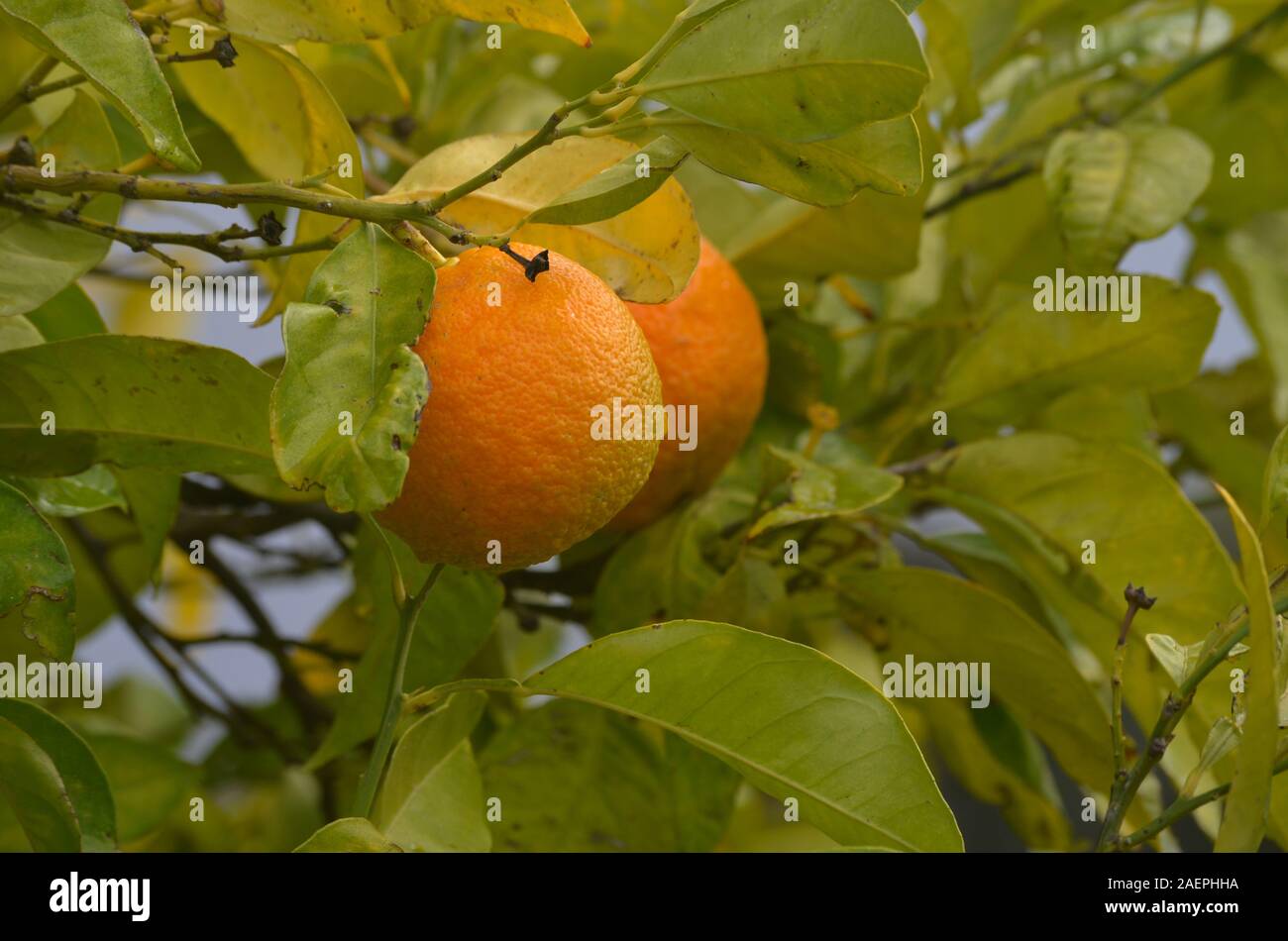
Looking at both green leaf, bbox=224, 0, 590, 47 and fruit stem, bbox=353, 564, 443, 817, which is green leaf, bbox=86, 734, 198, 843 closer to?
fruit stem, bbox=353, 564, 443, 817

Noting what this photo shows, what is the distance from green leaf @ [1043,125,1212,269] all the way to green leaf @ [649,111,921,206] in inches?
10.8

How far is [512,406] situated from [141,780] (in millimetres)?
Result: 538

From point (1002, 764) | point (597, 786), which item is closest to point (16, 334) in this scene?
point (597, 786)

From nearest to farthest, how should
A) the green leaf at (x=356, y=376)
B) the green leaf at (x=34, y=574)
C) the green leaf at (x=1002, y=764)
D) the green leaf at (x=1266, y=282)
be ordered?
the green leaf at (x=356, y=376), the green leaf at (x=34, y=574), the green leaf at (x=1002, y=764), the green leaf at (x=1266, y=282)

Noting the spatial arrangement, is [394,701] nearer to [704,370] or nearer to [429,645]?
Result: [429,645]

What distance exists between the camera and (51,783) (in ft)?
1.83

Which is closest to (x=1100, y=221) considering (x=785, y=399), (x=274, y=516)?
(x=785, y=399)

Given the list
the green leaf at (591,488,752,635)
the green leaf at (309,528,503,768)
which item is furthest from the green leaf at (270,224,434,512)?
the green leaf at (591,488,752,635)

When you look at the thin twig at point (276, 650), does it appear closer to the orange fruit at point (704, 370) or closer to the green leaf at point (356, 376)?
the orange fruit at point (704, 370)

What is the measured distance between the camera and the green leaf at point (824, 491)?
0.67m

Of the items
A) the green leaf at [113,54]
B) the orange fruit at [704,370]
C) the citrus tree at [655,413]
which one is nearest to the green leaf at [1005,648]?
the citrus tree at [655,413]

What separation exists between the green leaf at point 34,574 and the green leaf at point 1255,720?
0.46m

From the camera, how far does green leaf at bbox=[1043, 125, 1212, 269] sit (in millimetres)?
742
